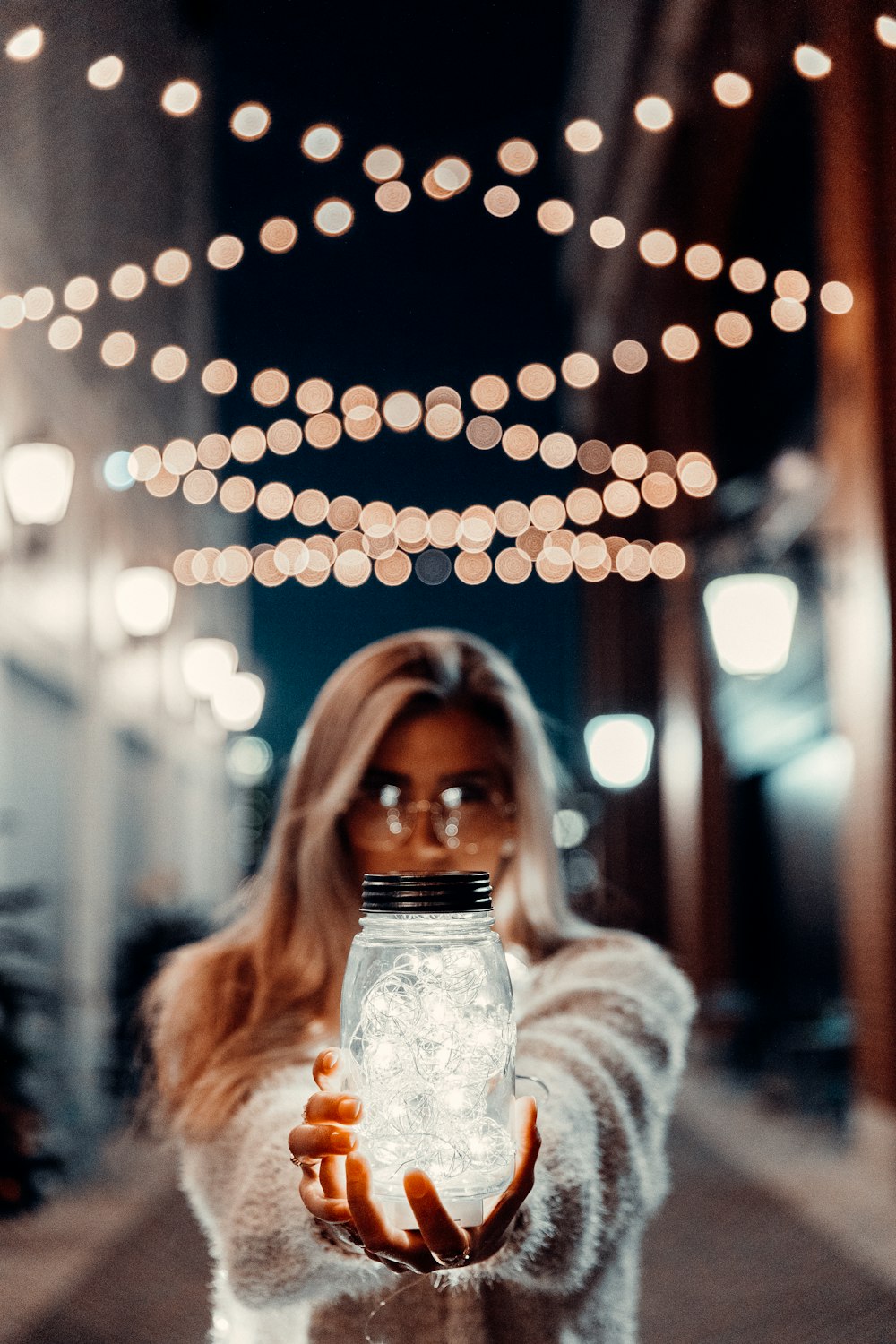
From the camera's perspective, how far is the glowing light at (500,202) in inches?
74.1

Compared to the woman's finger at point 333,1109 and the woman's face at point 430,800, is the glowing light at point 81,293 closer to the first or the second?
the woman's face at point 430,800

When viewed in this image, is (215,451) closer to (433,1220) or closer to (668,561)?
(433,1220)

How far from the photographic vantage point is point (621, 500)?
5922mm

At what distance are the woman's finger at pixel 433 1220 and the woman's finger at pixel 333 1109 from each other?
0.08 metres

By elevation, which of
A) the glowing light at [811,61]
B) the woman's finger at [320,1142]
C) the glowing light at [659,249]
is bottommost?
the woman's finger at [320,1142]

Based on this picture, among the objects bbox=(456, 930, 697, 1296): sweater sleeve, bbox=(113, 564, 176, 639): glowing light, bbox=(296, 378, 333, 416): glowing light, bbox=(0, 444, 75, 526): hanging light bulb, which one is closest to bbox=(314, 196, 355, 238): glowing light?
bbox=(296, 378, 333, 416): glowing light

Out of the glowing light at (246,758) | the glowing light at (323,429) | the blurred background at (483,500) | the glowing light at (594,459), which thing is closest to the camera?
the blurred background at (483,500)

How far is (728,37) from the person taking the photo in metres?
1.93

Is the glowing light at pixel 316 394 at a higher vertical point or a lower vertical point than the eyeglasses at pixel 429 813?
higher

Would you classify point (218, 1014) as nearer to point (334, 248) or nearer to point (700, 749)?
point (334, 248)

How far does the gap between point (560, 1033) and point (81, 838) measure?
635 cm

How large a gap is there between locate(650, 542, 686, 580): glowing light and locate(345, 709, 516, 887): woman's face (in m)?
7.83

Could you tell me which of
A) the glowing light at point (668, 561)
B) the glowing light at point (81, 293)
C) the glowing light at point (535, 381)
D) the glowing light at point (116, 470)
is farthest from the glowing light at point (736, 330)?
the glowing light at point (668, 561)

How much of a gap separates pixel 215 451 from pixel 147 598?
11.3 feet
